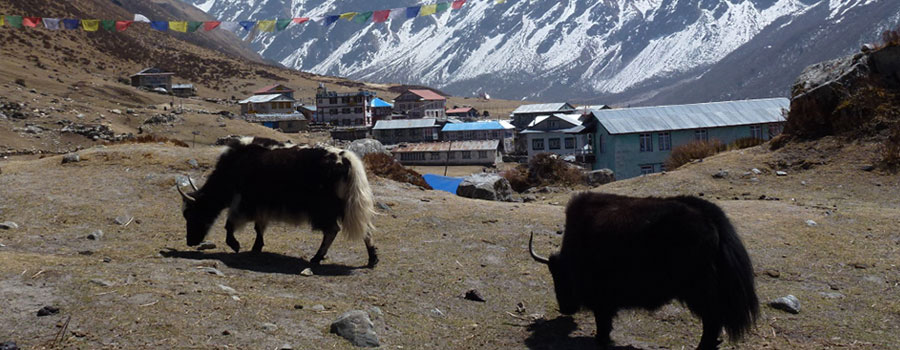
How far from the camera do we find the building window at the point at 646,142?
136 ft

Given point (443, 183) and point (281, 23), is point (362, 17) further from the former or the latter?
point (443, 183)

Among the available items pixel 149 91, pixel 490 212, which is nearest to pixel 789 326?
pixel 490 212

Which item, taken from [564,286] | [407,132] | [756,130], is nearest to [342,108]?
[407,132]

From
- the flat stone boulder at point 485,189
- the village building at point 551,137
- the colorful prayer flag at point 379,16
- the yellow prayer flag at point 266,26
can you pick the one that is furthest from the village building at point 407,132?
the flat stone boulder at point 485,189

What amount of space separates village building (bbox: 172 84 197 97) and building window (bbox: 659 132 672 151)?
60774mm

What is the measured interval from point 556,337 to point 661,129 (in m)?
37.0

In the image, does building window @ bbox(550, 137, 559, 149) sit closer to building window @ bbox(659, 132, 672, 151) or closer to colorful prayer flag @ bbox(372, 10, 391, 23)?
building window @ bbox(659, 132, 672, 151)

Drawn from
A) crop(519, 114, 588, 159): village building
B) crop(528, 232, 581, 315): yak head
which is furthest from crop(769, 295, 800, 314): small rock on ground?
crop(519, 114, 588, 159): village building

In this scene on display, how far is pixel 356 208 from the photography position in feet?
27.6

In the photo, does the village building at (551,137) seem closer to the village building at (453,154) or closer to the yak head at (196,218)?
the village building at (453,154)

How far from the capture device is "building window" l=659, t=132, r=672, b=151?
41.4 meters

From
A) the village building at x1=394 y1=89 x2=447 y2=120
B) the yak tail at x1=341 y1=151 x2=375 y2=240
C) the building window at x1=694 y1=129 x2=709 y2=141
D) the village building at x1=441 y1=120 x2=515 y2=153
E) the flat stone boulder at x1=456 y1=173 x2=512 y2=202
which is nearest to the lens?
the yak tail at x1=341 y1=151 x2=375 y2=240

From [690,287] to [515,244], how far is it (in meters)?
4.40

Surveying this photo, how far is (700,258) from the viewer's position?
5.43 metres
